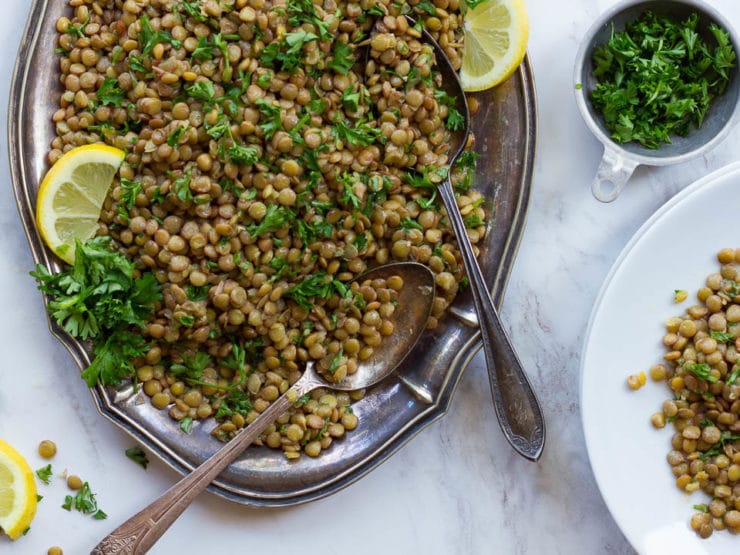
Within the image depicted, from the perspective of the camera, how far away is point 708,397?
307 centimetres

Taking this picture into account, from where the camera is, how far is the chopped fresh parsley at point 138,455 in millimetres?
3086

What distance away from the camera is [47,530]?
10.3 feet

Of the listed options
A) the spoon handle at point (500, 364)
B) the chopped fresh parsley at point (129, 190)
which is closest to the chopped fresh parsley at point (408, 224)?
the spoon handle at point (500, 364)

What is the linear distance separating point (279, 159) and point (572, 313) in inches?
49.5

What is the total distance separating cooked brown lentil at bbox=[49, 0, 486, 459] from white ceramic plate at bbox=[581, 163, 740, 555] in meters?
0.57

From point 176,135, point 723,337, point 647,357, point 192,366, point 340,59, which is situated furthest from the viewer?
point 647,357

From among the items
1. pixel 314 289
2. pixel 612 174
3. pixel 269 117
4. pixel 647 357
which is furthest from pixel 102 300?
pixel 647 357

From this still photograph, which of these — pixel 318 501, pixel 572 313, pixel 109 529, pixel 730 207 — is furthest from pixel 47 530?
pixel 730 207

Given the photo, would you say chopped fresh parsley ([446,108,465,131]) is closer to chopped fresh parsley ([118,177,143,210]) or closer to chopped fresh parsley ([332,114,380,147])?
chopped fresh parsley ([332,114,380,147])

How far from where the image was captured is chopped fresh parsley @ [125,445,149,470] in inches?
121

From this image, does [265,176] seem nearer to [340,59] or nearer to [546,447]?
[340,59]

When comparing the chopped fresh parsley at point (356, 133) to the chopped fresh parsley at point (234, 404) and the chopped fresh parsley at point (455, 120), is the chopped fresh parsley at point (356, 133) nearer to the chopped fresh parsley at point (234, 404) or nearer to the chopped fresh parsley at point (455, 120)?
the chopped fresh parsley at point (455, 120)

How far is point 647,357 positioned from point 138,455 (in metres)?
1.86

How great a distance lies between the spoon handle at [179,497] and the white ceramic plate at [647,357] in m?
1.06
